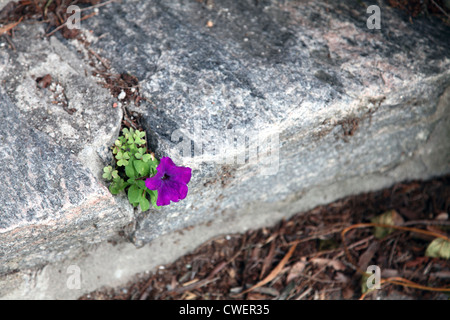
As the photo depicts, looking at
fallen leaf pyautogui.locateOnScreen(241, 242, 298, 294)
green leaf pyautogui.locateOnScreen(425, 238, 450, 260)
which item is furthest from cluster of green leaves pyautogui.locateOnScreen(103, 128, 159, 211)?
green leaf pyautogui.locateOnScreen(425, 238, 450, 260)

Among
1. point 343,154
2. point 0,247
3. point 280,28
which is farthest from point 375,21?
point 0,247

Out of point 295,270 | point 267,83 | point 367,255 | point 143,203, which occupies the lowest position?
point 295,270

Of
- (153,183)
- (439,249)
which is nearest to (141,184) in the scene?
(153,183)

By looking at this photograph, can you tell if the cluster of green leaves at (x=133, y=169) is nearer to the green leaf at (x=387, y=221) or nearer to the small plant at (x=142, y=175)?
the small plant at (x=142, y=175)

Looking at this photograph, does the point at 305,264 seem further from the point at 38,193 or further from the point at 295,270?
the point at 38,193

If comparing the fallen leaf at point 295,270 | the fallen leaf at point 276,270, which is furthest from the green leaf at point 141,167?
the fallen leaf at point 295,270
